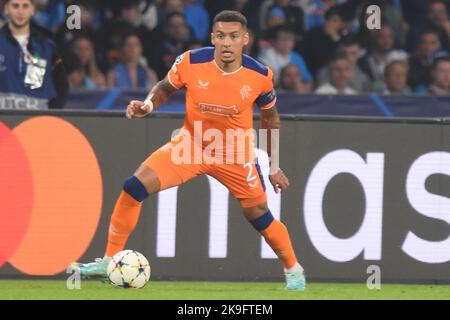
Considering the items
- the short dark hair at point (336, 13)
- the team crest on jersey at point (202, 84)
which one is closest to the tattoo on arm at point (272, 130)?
the team crest on jersey at point (202, 84)

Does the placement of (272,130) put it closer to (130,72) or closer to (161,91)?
(161,91)

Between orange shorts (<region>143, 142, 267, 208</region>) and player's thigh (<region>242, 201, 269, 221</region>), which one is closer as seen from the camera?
orange shorts (<region>143, 142, 267, 208</region>)

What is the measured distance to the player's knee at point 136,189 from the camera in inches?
399

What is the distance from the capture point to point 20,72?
12.2 meters

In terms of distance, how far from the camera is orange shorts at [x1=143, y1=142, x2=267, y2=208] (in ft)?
33.5

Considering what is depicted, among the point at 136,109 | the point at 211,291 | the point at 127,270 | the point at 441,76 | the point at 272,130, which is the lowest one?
the point at 211,291

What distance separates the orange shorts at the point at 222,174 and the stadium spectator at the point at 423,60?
18.5 ft

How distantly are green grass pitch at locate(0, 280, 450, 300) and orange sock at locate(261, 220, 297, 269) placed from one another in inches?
10.2

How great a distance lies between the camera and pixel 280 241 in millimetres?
10414

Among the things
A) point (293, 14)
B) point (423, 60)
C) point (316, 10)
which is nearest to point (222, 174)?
point (423, 60)

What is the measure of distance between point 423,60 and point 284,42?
5.73ft

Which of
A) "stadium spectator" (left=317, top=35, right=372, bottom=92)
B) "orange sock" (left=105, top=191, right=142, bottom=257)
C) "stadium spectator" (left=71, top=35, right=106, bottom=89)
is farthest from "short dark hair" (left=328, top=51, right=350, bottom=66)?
"orange sock" (left=105, top=191, right=142, bottom=257)

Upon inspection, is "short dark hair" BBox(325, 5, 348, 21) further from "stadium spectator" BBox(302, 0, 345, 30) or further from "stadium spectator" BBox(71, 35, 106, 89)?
"stadium spectator" BBox(71, 35, 106, 89)

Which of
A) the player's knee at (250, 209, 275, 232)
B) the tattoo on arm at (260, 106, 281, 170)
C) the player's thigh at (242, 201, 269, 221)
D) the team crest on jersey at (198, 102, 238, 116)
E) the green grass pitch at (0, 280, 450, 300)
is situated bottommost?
the green grass pitch at (0, 280, 450, 300)
